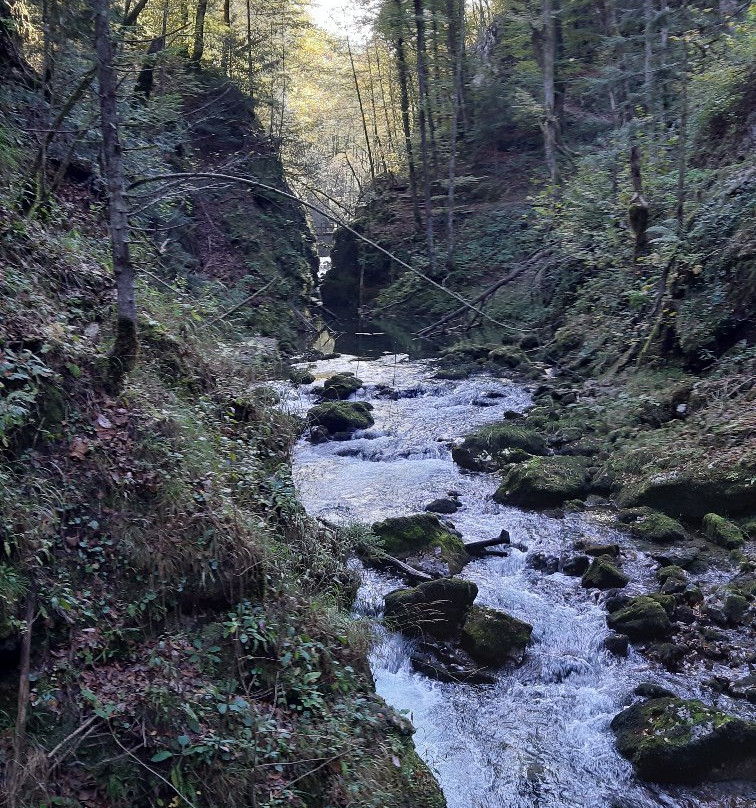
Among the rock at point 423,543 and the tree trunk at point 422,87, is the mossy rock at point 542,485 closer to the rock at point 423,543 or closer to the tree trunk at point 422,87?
the rock at point 423,543

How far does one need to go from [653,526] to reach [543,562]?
5.37 feet

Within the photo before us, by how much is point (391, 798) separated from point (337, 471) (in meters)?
7.78

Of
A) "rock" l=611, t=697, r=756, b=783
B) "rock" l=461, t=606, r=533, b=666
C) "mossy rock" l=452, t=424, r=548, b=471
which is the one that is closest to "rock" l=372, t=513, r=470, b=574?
"rock" l=461, t=606, r=533, b=666

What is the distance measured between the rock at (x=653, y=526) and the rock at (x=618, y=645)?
2.22m

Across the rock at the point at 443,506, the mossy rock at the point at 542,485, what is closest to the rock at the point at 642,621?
the mossy rock at the point at 542,485

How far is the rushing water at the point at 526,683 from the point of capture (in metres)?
5.21

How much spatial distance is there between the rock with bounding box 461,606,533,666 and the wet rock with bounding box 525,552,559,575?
1338mm


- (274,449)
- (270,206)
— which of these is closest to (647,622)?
(274,449)

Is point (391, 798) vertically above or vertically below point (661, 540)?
above

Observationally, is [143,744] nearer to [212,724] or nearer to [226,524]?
[212,724]

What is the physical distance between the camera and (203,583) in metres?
4.27

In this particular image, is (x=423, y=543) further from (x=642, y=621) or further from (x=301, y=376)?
(x=301, y=376)

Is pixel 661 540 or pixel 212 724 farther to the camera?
pixel 661 540

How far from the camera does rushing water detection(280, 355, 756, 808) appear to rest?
5.21 metres
